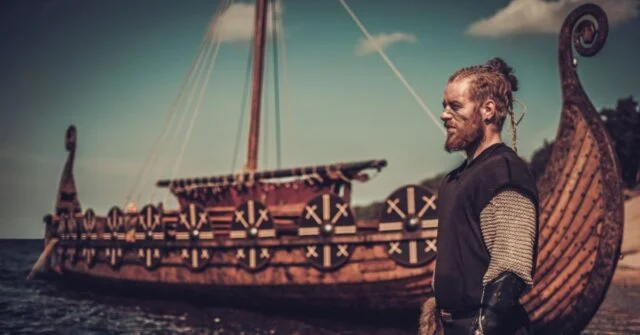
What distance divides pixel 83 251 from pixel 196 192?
4427 mm

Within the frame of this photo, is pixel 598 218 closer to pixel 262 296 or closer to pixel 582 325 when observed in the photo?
pixel 582 325

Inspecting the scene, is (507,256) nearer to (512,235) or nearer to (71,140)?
(512,235)

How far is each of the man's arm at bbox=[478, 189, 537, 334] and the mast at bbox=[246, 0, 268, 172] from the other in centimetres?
1174

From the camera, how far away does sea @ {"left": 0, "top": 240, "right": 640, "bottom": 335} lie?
8.50 meters

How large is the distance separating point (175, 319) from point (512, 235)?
9.05 metres

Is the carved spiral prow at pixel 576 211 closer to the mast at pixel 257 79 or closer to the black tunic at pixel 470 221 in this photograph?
the black tunic at pixel 470 221

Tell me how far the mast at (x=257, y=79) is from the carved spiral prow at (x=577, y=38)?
808 centimetres

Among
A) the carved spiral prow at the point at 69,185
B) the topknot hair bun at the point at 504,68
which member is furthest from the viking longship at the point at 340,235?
the topknot hair bun at the point at 504,68

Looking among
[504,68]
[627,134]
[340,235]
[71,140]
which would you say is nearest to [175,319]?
[340,235]

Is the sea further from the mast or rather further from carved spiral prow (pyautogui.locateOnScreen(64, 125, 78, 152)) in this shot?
carved spiral prow (pyautogui.locateOnScreen(64, 125, 78, 152))

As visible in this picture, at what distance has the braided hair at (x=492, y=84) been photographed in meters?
1.86

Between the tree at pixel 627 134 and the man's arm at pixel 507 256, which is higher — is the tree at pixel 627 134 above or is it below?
above

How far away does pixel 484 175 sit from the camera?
1765 mm

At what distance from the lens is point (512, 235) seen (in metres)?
1.67
